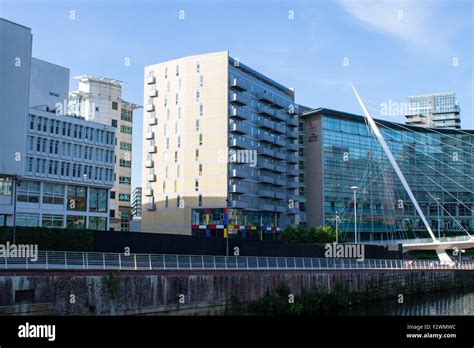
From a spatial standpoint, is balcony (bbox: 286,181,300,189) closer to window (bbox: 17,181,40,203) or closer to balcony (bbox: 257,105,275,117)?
balcony (bbox: 257,105,275,117)

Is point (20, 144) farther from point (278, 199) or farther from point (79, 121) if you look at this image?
point (278, 199)

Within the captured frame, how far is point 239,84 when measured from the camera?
3853 inches

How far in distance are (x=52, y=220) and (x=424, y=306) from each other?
4900 cm

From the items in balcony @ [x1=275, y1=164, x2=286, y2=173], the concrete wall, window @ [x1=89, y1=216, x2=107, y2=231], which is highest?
balcony @ [x1=275, y1=164, x2=286, y2=173]

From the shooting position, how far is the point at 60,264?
106 ft

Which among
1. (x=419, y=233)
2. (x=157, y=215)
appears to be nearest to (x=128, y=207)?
(x=157, y=215)

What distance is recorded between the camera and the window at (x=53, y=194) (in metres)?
77.4

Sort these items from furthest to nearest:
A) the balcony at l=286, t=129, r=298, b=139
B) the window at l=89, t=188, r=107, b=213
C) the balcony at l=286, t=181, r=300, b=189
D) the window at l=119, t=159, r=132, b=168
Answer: the window at l=119, t=159, r=132, b=168 < the balcony at l=286, t=129, r=298, b=139 < the balcony at l=286, t=181, r=300, b=189 < the window at l=89, t=188, r=107, b=213

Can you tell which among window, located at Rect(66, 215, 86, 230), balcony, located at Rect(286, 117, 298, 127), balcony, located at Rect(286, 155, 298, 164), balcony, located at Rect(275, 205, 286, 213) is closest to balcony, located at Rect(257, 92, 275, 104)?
balcony, located at Rect(286, 117, 298, 127)

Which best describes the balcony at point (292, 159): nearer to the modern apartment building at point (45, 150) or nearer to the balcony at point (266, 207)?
the balcony at point (266, 207)

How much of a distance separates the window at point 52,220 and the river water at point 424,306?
44316 mm

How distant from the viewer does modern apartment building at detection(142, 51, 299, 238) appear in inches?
3740

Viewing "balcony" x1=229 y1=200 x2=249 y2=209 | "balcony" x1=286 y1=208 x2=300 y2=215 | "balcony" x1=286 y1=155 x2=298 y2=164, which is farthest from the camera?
"balcony" x1=286 y1=155 x2=298 y2=164

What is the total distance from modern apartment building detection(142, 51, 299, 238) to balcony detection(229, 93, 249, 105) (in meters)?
0.17
